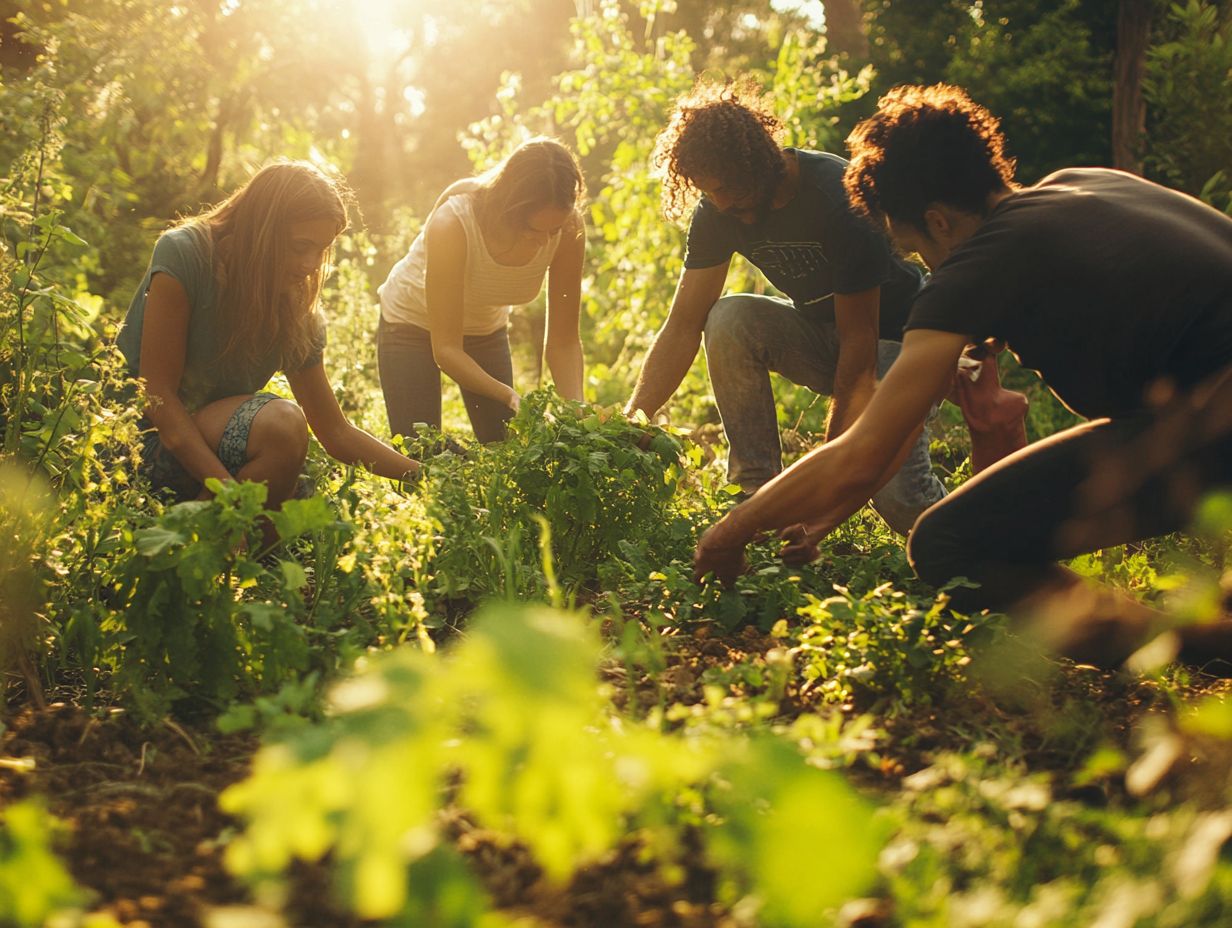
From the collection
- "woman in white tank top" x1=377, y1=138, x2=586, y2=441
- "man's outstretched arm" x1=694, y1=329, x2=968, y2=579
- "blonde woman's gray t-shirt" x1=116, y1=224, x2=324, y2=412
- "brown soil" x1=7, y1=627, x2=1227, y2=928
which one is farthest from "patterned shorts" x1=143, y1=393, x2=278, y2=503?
"man's outstretched arm" x1=694, y1=329, x2=968, y2=579

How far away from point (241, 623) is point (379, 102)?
21772mm

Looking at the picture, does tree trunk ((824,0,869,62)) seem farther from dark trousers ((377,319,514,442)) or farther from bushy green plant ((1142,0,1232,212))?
dark trousers ((377,319,514,442))

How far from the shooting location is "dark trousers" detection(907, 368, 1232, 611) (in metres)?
2.30

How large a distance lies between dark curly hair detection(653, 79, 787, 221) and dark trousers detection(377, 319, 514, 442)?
1.26m

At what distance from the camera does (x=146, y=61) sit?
9398mm

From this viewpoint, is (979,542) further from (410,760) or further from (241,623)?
(410,760)

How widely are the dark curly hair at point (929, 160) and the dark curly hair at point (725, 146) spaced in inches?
27.4

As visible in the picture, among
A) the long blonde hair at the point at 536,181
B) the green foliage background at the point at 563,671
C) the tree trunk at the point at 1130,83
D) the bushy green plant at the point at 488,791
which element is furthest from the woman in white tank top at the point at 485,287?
the tree trunk at the point at 1130,83

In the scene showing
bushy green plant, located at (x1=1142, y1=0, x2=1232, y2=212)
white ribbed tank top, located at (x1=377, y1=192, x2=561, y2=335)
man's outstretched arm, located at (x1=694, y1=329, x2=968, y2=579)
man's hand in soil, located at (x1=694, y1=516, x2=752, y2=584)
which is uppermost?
bushy green plant, located at (x1=1142, y1=0, x2=1232, y2=212)

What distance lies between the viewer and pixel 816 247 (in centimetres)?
344

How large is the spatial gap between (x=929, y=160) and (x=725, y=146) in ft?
3.04

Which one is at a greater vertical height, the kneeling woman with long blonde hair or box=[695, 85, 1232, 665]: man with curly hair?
the kneeling woman with long blonde hair

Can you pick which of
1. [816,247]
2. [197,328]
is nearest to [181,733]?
[197,328]

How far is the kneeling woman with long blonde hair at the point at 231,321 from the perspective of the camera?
308 centimetres
